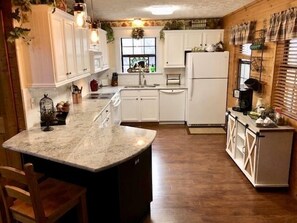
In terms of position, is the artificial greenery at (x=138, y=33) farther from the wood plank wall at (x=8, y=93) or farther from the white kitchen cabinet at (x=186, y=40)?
the wood plank wall at (x=8, y=93)

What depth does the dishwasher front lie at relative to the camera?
5.82 m

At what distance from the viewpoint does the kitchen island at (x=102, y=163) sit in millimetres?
2037

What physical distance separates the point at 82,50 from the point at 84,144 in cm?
205

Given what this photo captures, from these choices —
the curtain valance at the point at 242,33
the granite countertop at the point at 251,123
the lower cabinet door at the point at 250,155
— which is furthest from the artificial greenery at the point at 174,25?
the lower cabinet door at the point at 250,155

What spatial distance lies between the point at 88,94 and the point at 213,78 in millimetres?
2715

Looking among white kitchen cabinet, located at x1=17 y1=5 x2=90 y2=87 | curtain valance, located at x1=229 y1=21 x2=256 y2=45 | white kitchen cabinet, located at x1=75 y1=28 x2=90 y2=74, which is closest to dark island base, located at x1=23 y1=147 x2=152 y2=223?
white kitchen cabinet, located at x1=17 y1=5 x2=90 y2=87

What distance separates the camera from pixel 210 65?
544 centimetres

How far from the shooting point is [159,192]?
10.3 ft

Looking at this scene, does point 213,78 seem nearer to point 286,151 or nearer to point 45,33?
point 286,151

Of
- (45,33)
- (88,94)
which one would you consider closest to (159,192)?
(45,33)

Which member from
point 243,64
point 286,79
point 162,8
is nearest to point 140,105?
point 162,8

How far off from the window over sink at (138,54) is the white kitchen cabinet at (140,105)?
79cm

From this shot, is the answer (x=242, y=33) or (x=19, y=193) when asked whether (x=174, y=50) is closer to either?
(x=242, y=33)

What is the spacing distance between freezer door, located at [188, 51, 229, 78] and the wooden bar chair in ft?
13.3
